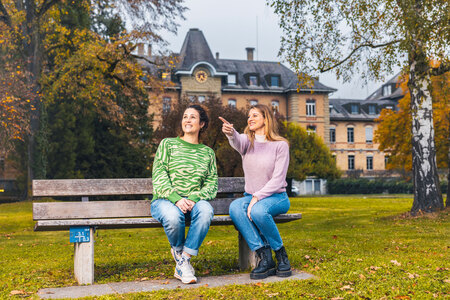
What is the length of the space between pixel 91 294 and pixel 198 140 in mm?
1894

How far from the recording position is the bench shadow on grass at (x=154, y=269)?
17.7ft

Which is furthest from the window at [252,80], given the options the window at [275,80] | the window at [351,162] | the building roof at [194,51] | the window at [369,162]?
the window at [369,162]

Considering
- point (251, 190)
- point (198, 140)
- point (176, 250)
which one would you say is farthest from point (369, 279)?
point (198, 140)

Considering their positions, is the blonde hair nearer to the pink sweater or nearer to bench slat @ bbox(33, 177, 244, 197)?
the pink sweater

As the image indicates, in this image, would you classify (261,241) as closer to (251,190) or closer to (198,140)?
(251,190)

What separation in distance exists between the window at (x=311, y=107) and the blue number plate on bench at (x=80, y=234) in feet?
164

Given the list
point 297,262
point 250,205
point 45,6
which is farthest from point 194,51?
point 250,205

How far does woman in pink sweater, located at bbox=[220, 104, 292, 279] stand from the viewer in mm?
5020

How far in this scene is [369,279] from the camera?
4.83 meters

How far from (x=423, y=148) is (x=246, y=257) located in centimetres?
845

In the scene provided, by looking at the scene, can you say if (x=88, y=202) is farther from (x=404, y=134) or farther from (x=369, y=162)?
(x=369, y=162)

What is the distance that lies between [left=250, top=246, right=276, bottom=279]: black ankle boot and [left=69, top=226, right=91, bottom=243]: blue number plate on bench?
64.5 inches

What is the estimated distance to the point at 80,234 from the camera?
195 inches

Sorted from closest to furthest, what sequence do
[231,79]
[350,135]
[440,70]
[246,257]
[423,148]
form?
[246,257] → [423,148] → [440,70] → [231,79] → [350,135]
